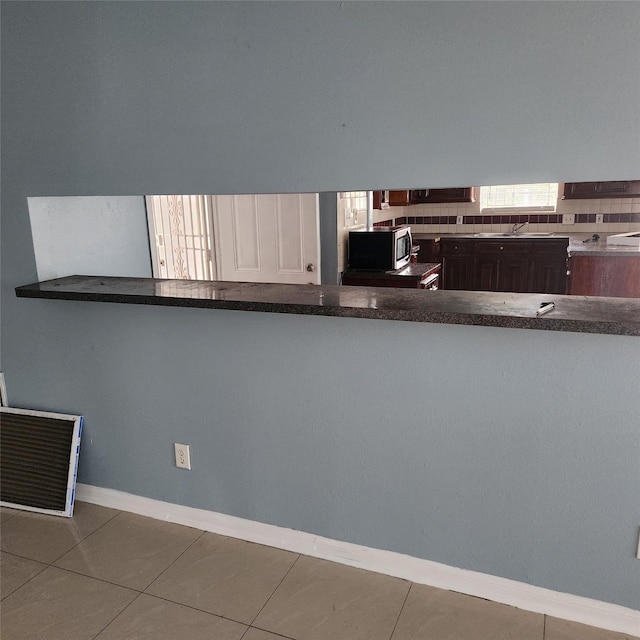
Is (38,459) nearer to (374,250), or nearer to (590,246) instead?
(374,250)

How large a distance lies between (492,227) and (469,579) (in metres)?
5.54

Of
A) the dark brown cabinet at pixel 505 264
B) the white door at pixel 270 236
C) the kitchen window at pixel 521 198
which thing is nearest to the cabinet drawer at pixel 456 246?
the dark brown cabinet at pixel 505 264

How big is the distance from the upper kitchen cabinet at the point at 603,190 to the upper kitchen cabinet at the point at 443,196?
3.59 feet

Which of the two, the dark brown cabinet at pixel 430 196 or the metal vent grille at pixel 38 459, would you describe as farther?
the dark brown cabinet at pixel 430 196

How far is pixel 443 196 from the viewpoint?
698 cm

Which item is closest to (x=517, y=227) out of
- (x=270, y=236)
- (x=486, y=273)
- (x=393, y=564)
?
(x=486, y=273)

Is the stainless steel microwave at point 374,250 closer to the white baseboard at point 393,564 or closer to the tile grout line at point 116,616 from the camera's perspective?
the white baseboard at point 393,564

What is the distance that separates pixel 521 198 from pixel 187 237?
454 centimetres

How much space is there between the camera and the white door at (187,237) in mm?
3916

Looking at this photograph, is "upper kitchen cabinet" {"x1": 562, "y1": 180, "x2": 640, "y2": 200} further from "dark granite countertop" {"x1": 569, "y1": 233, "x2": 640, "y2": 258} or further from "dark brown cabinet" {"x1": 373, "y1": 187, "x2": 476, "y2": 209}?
"dark brown cabinet" {"x1": 373, "y1": 187, "x2": 476, "y2": 209}

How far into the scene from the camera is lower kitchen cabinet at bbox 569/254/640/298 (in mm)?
4742

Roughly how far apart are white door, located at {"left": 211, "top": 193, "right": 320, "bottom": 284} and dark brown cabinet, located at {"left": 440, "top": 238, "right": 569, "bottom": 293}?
2973 mm

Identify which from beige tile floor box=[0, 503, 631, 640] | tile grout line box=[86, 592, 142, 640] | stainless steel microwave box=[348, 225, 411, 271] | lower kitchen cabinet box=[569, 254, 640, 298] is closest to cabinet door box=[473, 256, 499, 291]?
lower kitchen cabinet box=[569, 254, 640, 298]

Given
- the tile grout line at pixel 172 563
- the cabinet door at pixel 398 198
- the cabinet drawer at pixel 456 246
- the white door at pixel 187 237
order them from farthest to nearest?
the cabinet door at pixel 398 198
the cabinet drawer at pixel 456 246
the white door at pixel 187 237
the tile grout line at pixel 172 563
